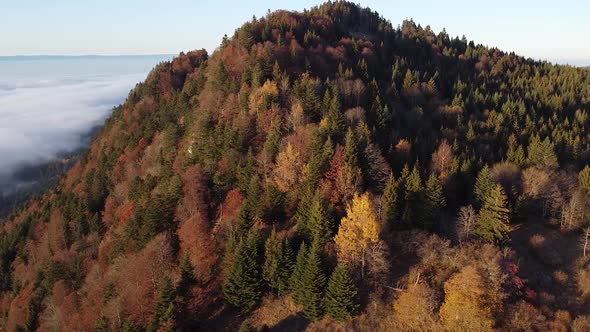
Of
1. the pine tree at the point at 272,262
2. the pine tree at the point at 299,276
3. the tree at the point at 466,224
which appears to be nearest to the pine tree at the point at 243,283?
the pine tree at the point at 272,262

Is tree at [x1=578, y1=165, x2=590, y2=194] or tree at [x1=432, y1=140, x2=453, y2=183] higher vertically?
tree at [x1=432, y1=140, x2=453, y2=183]

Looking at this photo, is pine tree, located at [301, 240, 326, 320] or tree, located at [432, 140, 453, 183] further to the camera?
tree, located at [432, 140, 453, 183]

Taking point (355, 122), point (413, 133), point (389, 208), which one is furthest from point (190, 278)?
point (413, 133)

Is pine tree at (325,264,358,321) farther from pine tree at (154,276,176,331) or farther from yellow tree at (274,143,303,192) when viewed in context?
yellow tree at (274,143,303,192)

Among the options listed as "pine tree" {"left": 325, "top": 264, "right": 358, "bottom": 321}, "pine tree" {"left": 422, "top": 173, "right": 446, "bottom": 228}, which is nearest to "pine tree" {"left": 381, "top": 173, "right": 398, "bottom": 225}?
"pine tree" {"left": 422, "top": 173, "right": 446, "bottom": 228}

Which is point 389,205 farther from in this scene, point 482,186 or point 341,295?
Answer: point 482,186

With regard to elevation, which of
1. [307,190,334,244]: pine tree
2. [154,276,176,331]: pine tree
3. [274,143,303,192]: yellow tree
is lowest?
[154,276,176,331]: pine tree

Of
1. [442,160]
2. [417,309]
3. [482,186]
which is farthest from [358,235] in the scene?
[442,160]
